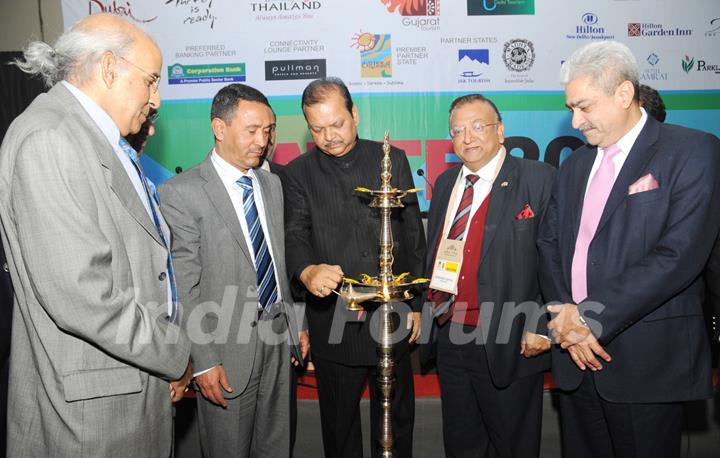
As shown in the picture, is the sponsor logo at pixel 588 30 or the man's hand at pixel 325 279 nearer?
the man's hand at pixel 325 279

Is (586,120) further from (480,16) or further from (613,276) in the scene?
(480,16)

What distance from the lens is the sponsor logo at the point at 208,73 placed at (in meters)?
4.52

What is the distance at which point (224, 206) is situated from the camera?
2057 millimetres

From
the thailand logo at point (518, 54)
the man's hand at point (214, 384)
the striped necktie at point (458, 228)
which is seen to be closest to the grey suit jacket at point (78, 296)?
the man's hand at point (214, 384)

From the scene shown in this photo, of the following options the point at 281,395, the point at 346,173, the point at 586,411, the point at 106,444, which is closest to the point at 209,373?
the point at 281,395

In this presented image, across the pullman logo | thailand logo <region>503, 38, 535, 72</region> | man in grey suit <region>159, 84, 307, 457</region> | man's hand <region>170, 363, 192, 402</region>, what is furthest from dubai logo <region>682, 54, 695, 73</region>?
man's hand <region>170, 363, 192, 402</region>

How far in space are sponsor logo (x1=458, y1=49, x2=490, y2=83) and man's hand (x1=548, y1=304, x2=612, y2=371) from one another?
3013mm

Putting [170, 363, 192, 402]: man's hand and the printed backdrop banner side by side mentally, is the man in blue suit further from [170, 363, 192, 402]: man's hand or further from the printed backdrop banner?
the printed backdrop banner

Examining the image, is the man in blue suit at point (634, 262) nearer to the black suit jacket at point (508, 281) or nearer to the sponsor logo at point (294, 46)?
the black suit jacket at point (508, 281)

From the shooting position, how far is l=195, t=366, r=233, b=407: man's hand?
200cm

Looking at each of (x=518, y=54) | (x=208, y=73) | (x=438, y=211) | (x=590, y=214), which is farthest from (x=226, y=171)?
(x=518, y=54)

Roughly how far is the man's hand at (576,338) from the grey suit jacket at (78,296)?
48.4 inches

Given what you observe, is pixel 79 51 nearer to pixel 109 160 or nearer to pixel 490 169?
pixel 109 160

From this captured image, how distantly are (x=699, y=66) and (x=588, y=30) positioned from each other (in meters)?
1.00
